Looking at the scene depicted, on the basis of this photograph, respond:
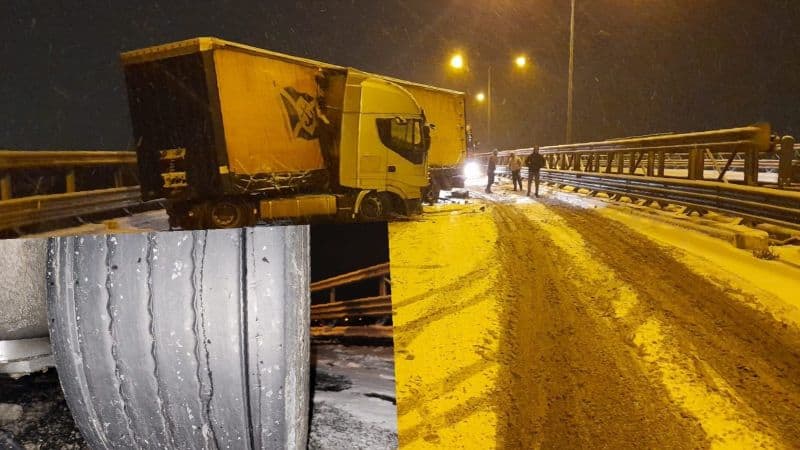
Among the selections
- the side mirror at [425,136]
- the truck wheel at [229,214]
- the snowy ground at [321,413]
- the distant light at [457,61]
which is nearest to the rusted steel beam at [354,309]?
the snowy ground at [321,413]

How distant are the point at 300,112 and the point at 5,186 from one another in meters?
5.36

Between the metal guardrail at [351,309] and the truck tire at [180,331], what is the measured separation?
6.19 feet

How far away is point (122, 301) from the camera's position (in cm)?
150

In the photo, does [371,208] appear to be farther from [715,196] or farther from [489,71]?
[489,71]

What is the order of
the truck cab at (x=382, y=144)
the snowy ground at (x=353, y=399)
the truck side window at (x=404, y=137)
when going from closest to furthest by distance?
the snowy ground at (x=353, y=399) → the truck cab at (x=382, y=144) → the truck side window at (x=404, y=137)

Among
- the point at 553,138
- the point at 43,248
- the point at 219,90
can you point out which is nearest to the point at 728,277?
the point at 43,248

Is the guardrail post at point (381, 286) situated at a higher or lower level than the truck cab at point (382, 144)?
lower

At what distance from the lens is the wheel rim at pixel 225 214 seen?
28.6 ft

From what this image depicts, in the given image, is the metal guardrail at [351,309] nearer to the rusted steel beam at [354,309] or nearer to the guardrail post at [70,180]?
the rusted steel beam at [354,309]

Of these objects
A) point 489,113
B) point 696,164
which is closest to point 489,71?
point 489,113

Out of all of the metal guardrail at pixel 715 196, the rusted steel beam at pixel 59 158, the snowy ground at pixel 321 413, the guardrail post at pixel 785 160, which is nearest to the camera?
the snowy ground at pixel 321 413

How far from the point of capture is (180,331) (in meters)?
1.50

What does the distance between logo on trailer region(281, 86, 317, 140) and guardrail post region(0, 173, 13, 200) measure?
16.0 feet

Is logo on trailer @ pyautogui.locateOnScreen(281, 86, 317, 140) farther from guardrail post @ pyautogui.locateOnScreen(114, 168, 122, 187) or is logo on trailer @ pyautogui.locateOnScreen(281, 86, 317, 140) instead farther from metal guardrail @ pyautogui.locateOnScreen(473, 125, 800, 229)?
metal guardrail @ pyautogui.locateOnScreen(473, 125, 800, 229)
